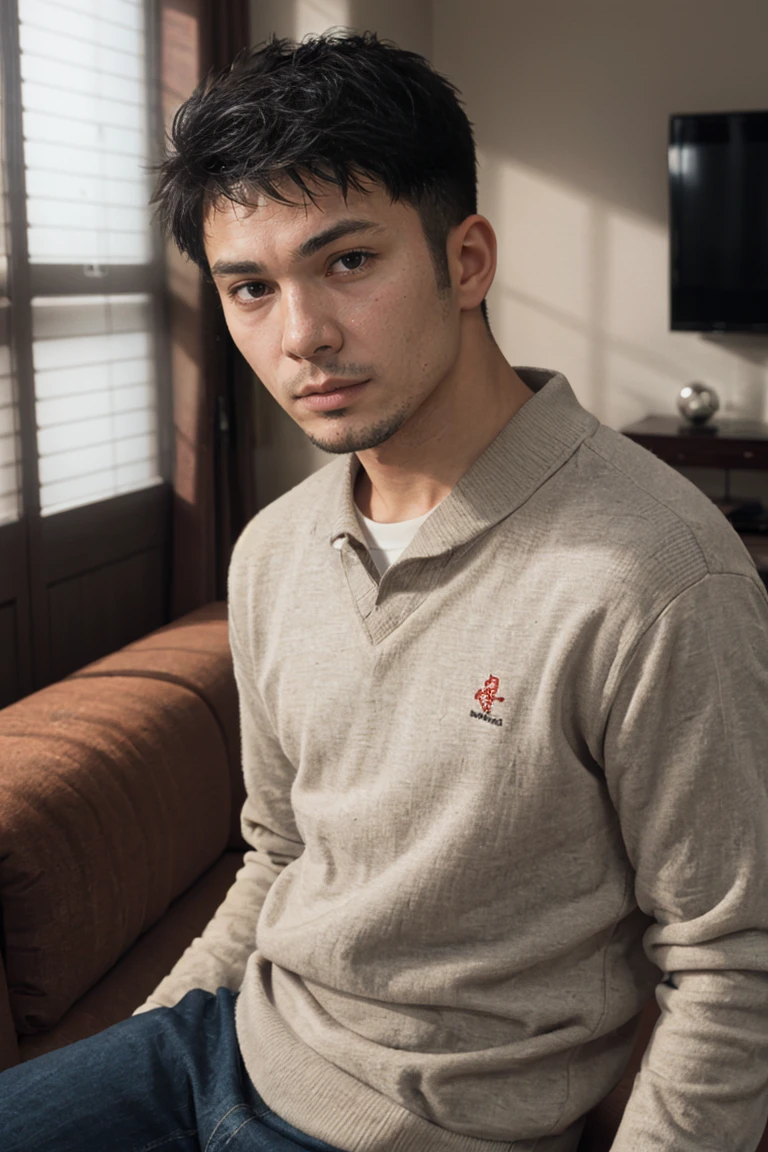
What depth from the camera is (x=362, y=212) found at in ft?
3.06

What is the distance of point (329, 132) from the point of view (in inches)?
36.3

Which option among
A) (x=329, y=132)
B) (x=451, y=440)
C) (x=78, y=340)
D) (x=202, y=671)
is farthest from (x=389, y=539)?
(x=78, y=340)

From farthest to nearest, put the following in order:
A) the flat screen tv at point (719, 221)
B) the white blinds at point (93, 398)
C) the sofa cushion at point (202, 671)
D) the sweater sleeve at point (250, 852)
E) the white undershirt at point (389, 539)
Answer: the flat screen tv at point (719, 221)
the white blinds at point (93, 398)
the sofa cushion at point (202, 671)
the sweater sleeve at point (250, 852)
the white undershirt at point (389, 539)

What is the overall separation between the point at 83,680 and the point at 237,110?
4.11ft

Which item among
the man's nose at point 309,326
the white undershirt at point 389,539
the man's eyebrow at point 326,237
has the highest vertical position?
the man's eyebrow at point 326,237

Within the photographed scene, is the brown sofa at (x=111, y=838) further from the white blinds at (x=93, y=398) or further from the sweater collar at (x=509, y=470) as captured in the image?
the white blinds at (x=93, y=398)

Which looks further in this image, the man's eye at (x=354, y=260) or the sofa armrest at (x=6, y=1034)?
the sofa armrest at (x=6, y=1034)

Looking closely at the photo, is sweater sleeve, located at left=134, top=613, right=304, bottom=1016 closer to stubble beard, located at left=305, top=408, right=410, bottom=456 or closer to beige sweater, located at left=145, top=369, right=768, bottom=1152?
beige sweater, located at left=145, top=369, right=768, bottom=1152

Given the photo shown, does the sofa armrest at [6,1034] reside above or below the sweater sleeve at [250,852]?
below

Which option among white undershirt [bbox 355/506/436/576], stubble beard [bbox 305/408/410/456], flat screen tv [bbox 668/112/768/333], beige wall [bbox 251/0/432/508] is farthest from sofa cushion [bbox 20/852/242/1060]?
flat screen tv [bbox 668/112/768/333]

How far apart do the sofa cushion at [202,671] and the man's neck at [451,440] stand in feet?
3.33

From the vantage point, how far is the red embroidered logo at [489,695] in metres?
0.93

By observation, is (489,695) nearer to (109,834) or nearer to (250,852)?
(250,852)

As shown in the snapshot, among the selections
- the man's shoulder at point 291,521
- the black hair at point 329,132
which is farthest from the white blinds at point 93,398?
the black hair at point 329,132
